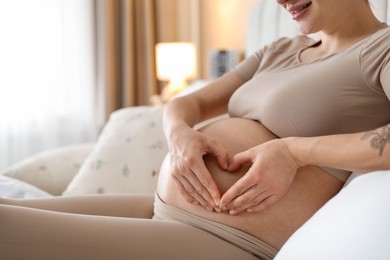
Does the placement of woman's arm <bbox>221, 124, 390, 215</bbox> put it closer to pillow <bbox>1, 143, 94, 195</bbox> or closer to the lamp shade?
pillow <bbox>1, 143, 94, 195</bbox>

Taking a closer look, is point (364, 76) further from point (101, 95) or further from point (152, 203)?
point (101, 95)

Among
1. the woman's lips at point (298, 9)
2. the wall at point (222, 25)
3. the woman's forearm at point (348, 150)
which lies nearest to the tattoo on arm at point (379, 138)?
the woman's forearm at point (348, 150)

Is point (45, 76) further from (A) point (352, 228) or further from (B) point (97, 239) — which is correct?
(A) point (352, 228)

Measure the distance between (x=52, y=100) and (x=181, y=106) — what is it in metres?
2.50

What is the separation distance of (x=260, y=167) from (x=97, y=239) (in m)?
0.32

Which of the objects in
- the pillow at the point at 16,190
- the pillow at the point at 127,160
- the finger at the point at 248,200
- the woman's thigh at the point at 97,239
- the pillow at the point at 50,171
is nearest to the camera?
the woman's thigh at the point at 97,239

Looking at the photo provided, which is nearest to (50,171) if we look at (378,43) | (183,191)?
(183,191)

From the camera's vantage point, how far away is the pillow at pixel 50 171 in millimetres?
1894

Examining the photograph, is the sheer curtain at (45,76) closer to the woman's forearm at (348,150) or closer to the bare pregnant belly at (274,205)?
the bare pregnant belly at (274,205)

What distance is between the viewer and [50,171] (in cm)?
194

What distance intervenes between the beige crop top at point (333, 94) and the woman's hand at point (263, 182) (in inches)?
4.7

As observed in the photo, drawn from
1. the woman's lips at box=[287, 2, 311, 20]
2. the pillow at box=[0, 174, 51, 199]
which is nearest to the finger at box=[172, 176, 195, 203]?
the woman's lips at box=[287, 2, 311, 20]

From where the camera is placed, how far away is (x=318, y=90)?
1.02 m

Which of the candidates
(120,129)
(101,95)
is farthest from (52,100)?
(120,129)
